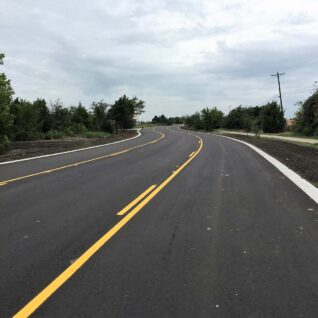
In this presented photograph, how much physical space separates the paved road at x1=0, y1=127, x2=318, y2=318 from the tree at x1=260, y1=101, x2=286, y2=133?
5360 cm

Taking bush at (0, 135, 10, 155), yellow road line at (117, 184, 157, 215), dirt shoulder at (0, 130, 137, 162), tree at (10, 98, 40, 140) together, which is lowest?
yellow road line at (117, 184, 157, 215)

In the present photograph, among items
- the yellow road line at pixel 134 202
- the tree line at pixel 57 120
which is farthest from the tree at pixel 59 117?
the yellow road line at pixel 134 202

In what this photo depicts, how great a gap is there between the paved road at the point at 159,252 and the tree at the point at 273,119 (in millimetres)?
53605

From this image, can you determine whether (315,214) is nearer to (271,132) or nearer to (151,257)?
(151,257)

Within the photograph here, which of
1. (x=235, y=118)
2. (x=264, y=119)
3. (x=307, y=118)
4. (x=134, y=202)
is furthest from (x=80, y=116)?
(x=134, y=202)

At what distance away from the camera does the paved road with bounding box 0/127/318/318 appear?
425 centimetres

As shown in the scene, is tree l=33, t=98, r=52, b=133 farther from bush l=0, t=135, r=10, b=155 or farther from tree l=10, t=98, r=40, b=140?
bush l=0, t=135, r=10, b=155

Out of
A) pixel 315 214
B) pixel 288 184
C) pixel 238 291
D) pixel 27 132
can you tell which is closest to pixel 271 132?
pixel 27 132

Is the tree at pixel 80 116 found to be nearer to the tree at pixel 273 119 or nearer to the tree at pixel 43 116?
the tree at pixel 43 116

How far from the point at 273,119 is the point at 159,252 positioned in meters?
Result: 59.7

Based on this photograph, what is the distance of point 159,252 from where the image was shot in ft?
19.0

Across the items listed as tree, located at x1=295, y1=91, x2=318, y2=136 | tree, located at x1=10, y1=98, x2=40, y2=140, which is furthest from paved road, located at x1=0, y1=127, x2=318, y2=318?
tree, located at x1=10, y1=98, x2=40, y2=140

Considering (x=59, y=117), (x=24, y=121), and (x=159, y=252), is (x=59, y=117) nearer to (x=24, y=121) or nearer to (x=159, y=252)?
(x=24, y=121)

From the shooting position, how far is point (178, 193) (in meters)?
10.5
